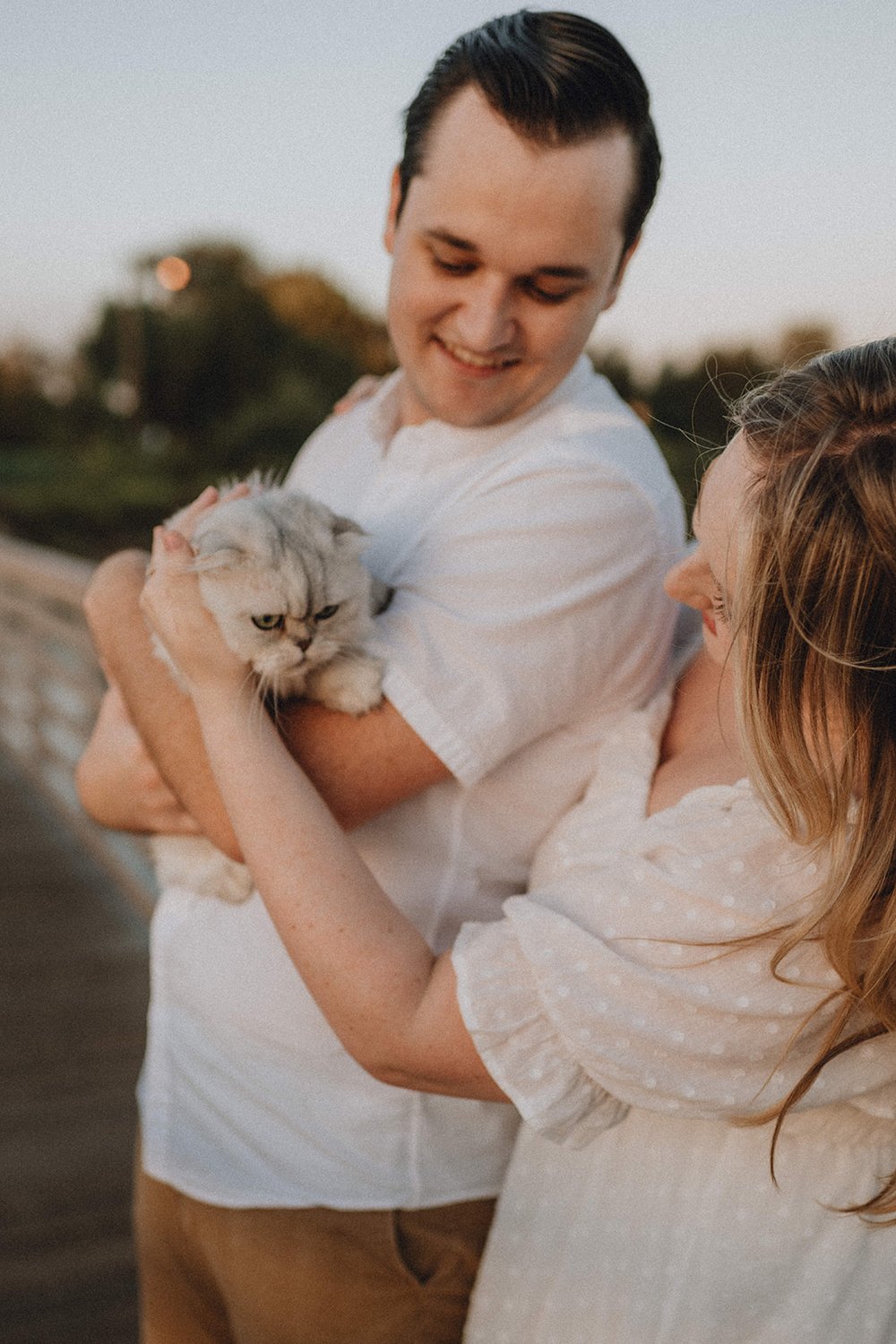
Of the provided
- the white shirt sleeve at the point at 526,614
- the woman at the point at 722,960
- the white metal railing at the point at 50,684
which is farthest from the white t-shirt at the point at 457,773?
the white metal railing at the point at 50,684

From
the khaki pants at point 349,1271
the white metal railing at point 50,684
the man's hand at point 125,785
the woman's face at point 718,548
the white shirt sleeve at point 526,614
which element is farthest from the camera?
the white metal railing at point 50,684

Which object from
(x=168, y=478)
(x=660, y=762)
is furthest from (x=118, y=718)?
(x=168, y=478)

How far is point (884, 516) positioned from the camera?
95 cm

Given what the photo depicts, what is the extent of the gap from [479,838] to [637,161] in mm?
909

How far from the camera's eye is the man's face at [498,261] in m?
1.30

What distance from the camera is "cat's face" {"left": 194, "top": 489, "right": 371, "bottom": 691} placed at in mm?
1597

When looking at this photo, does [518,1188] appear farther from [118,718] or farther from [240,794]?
[118,718]

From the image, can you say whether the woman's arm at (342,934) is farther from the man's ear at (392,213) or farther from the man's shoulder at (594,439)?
the man's ear at (392,213)

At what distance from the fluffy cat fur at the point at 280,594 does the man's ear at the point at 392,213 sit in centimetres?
41

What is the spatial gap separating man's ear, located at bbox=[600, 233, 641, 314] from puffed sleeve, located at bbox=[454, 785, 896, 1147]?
821 mm

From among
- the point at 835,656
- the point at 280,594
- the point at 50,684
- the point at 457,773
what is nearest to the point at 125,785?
the point at 280,594

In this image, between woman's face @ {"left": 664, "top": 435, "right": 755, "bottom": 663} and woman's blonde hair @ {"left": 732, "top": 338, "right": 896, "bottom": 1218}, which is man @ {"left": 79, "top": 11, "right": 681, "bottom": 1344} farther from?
woman's blonde hair @ {"left": 732, "top": 338, "right": 896, "bottom": 1218}

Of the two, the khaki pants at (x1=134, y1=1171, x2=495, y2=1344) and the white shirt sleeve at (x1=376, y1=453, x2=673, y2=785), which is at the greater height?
the white shirt sleeve at (x1=376, y1=453, x2=673, y2=785)

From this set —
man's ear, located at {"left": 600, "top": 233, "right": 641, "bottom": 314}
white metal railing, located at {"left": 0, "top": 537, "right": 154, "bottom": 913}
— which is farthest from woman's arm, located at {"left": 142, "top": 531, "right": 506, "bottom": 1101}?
white metal railing, located at {"left": 0, "top": 537, "right": 154, "bottom": 913}
